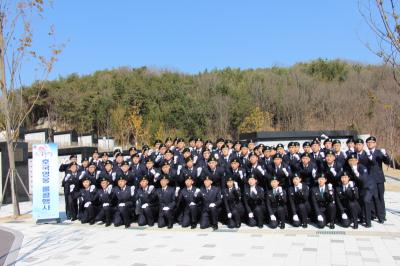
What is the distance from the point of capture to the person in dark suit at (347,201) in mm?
7355

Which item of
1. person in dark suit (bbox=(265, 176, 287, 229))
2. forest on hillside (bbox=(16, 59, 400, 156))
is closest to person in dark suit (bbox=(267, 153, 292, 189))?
person in dark suit (bbox=(265, 176, 287, 229))

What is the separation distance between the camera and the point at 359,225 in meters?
7.51

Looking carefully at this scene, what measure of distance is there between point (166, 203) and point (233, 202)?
1258mm

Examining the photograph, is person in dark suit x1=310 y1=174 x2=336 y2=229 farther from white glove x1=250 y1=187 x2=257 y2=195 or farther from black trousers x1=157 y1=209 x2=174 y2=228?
black trousers x1=157 y1=209 x2=174 y2=228

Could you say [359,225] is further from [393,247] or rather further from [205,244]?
[205,244]

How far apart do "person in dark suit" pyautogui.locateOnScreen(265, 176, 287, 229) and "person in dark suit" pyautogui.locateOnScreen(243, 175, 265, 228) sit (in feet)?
0.39

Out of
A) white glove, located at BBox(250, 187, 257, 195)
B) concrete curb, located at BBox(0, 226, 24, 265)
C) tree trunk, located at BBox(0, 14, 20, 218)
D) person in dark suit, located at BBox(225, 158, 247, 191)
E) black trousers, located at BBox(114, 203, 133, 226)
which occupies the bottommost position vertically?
concrete curb, located at BBox(0, 226, 24, 265)

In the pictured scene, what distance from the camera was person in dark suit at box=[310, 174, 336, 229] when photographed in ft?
24.3

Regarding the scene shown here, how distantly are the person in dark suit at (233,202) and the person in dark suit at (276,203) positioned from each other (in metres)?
0.52

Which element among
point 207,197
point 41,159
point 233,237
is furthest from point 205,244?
point 41,159

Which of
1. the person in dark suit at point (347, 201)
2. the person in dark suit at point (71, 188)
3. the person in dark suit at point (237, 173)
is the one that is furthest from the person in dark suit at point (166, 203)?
the person in dark suit at point (347, 201)

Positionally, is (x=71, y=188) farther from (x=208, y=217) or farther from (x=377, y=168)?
(x=377, y=168)

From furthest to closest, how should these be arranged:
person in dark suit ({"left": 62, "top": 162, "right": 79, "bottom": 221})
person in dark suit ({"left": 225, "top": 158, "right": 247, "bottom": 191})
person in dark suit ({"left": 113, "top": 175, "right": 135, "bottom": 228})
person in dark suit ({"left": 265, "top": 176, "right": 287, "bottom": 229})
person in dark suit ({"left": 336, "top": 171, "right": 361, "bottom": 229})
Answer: person in dark suit ({"left": 62, "top": 162, "right": 79, "bottom": 221}) → person in dark suit ({"left": 113, "top": 175, "right": 135, "bottom": 228}) → person in dark suit ({"left": 225, "top": 158, "right": 247, "bottom": 191}) → person in dark suit ({"left": 265, "top": 176, "right": 287, "bottom": 229}) → person in dark suit ({"left": 336, "top": 171, "right": 361, "bottom": 229})

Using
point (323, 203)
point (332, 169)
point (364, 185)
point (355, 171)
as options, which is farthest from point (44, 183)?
point (364, 185)
